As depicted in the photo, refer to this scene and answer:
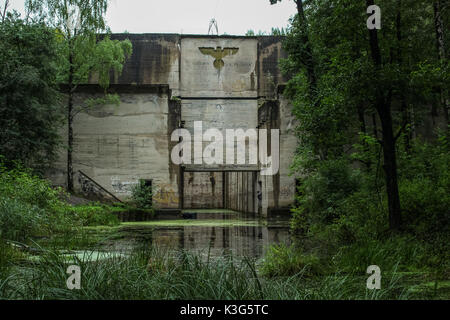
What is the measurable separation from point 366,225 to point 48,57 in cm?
1670

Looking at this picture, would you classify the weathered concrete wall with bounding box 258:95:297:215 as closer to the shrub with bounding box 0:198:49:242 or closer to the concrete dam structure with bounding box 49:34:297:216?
the concrete dam structure with bounding box 49:34:297:216

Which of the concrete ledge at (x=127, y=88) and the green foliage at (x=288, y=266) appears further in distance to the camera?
the concrete ledge at (x=127, y=88)

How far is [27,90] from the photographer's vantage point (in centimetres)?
1981

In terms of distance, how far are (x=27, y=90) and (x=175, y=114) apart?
819cm

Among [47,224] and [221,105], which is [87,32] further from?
[221,105]

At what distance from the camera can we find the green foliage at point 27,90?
19250 millimetres

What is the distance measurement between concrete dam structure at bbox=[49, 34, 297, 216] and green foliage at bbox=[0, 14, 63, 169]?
376 cm

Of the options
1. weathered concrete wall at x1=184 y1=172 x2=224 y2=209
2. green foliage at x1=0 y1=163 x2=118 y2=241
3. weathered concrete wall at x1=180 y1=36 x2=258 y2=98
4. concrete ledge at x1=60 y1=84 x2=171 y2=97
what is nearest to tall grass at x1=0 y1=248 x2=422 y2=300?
green foliage at x1=0 y1=163 x2=118 y2=241

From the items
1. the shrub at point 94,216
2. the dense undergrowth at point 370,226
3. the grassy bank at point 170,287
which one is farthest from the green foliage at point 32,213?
the dense undergrowth at point 370,226

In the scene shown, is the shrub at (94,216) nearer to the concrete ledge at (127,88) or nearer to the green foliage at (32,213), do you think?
the green foliage at (32,213)

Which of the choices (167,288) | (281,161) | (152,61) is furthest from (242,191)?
(167,288)

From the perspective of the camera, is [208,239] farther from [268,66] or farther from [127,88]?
[268,66]

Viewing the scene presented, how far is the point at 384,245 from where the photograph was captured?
7.14 meters

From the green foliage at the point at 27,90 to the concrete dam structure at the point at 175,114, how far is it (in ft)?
12.3
